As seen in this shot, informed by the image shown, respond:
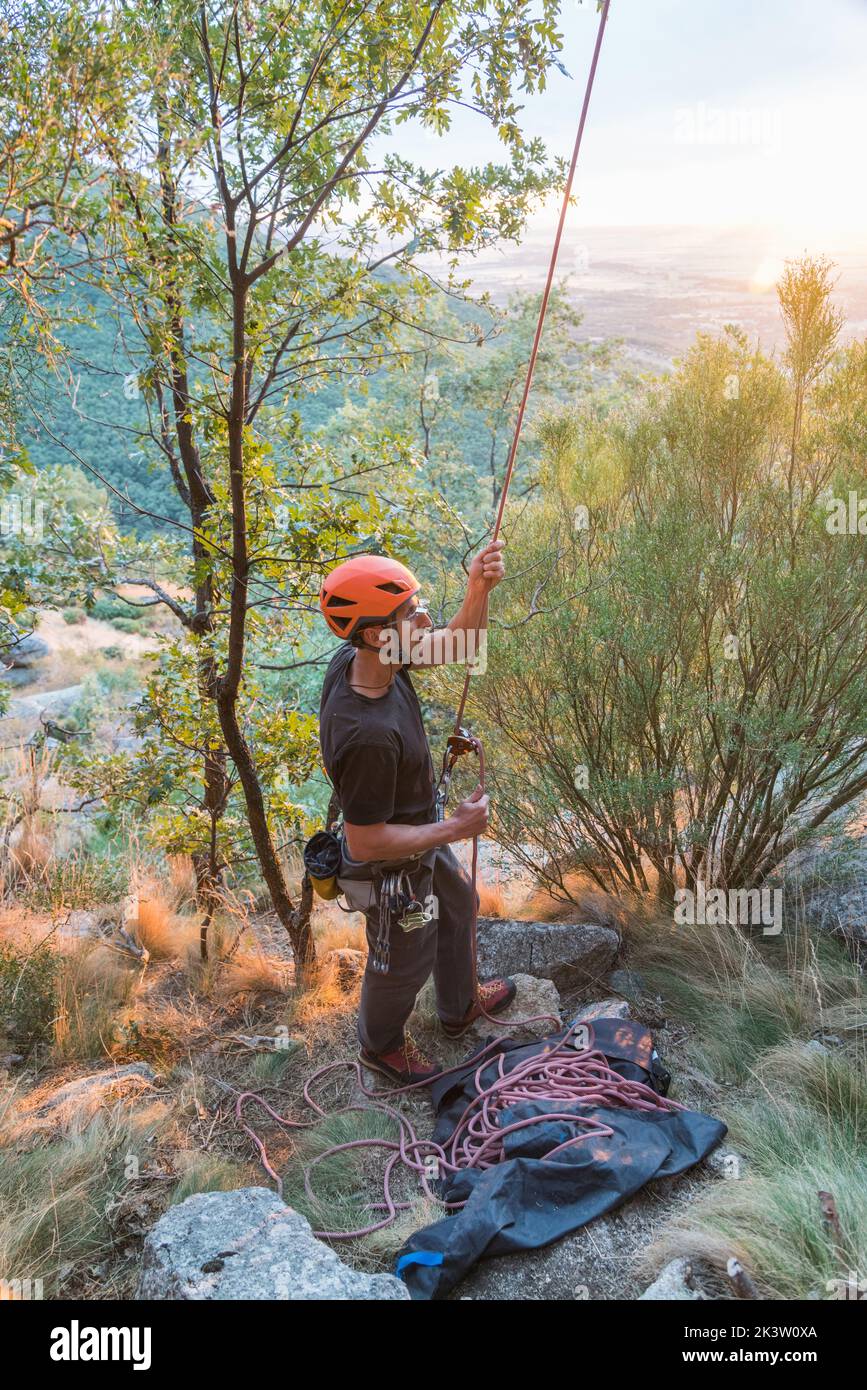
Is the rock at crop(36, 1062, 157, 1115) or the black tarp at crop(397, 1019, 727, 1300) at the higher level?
the black tarp at crop(397, 1019, 727, 1300)

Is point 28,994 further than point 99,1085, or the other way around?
point 28,994

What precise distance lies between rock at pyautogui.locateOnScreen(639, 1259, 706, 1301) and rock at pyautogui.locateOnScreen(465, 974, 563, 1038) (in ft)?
4.67

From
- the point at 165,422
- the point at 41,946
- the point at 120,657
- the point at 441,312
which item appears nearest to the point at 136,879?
the point at 41,946

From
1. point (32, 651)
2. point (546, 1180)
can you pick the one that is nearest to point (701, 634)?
point (546, 1180)

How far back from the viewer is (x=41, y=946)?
4.10 metres

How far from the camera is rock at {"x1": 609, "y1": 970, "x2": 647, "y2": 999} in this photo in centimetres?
396

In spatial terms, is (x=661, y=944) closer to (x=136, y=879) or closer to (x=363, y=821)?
(x=363, y=821)

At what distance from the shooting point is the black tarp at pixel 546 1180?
8.23 feet

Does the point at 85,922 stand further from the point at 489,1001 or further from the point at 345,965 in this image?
the point at 489,1001

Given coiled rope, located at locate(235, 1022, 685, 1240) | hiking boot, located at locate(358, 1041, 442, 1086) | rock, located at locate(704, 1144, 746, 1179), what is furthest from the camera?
hiking boot, located at locate(358, 1041, 442, 1086)

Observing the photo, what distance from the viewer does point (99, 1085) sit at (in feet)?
11.1

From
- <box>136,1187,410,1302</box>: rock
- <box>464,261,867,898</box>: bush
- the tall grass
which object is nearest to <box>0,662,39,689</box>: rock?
<box>464,261,867,898</box>: bush

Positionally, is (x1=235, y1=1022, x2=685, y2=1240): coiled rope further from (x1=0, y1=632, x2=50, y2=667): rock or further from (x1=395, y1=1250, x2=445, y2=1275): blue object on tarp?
(x1=0, y1=632, x2=50, y2=667): rock

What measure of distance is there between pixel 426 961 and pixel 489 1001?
62cm
